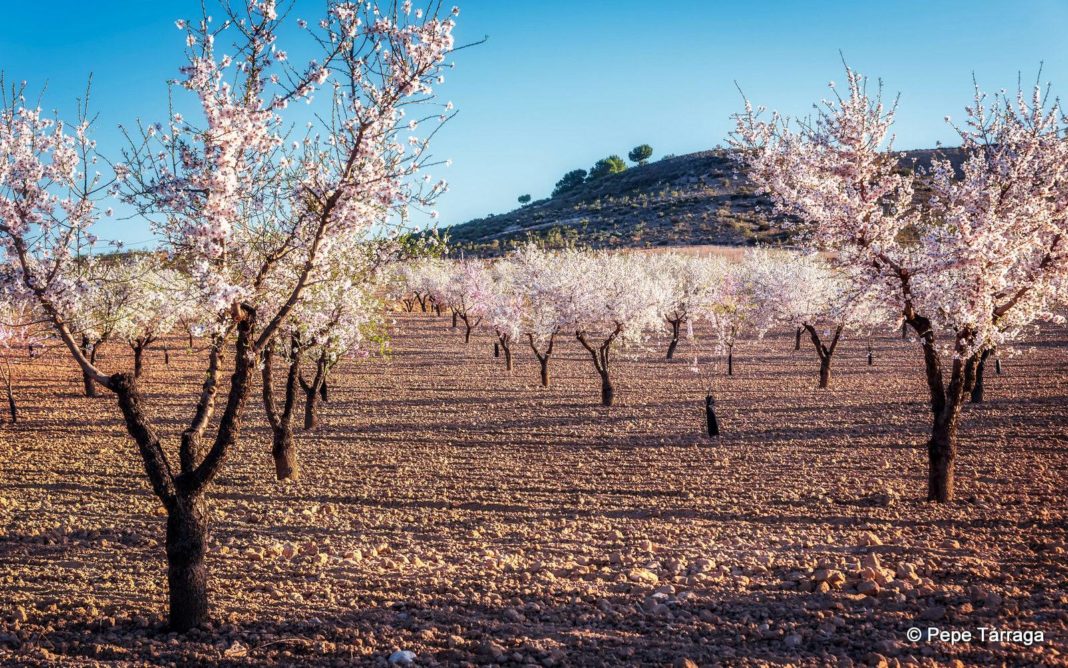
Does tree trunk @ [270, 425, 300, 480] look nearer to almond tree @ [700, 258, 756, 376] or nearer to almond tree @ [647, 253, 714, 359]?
almond tree @ [700, 258, 756, 376]

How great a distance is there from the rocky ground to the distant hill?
63.1m

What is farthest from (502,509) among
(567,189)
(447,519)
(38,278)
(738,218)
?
(567,189)

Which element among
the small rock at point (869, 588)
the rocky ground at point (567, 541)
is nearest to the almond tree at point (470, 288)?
the rocky ground at point (567, 541)

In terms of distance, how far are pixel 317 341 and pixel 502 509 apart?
19.2 ft

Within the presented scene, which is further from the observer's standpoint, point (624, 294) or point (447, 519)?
point (624, 294)

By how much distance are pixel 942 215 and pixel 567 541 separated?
9.31 metres


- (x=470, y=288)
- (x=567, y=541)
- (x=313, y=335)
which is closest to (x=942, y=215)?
(x=567, y=541)

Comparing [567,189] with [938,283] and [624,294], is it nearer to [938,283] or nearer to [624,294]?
[624,294]

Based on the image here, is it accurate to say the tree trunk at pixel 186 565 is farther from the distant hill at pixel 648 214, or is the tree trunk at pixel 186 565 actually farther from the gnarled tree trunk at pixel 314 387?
the distant hill at pixel 648 214

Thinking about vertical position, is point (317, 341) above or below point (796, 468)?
above

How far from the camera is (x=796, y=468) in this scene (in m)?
17.6

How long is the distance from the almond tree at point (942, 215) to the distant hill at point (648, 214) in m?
69.9

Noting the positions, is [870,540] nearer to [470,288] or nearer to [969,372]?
[969,372]

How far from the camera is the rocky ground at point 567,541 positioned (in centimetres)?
716
